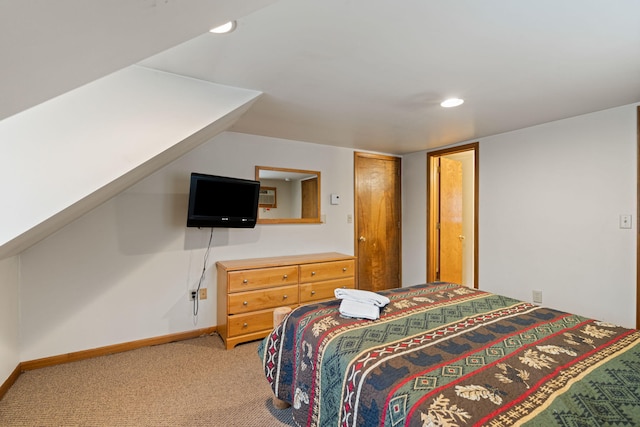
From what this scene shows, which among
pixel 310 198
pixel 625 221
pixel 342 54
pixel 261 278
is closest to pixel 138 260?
pixel 261 278

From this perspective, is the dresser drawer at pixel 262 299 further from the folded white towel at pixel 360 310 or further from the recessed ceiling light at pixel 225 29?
the recessed ceiling light at pixel 225 29

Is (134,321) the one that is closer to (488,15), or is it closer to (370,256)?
(370,256)

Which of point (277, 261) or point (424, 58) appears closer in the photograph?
point (424, 58)

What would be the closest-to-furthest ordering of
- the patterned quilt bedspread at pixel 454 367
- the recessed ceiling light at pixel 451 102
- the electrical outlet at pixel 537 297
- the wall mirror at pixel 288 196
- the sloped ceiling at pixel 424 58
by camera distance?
the patterned quilt bedspread at pixel 454 367
the sloped ceiling at pixel 424 58
the recessed ceiling light at pixel 451 102
the electrical outlet at pixel 537 297
the wall mirror at pixel 288 196

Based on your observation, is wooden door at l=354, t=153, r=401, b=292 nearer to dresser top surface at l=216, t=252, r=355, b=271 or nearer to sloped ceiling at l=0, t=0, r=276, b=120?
dresser top surface at l=216, t=252, r=355, b=271

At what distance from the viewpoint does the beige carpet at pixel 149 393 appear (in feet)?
6.14

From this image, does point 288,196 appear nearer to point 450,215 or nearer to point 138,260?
point 138,260

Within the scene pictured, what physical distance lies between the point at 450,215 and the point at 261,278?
9.90ft

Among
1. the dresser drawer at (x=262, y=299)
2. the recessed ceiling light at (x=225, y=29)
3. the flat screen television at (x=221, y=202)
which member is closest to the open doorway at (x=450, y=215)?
the dresser drawer at (x=262, y=299)

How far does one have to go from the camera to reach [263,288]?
9.77 ft

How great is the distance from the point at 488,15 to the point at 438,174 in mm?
3152

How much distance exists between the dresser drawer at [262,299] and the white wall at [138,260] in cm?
52

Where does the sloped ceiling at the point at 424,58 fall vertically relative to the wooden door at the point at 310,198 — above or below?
above

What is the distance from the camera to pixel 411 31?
147 centimetres
